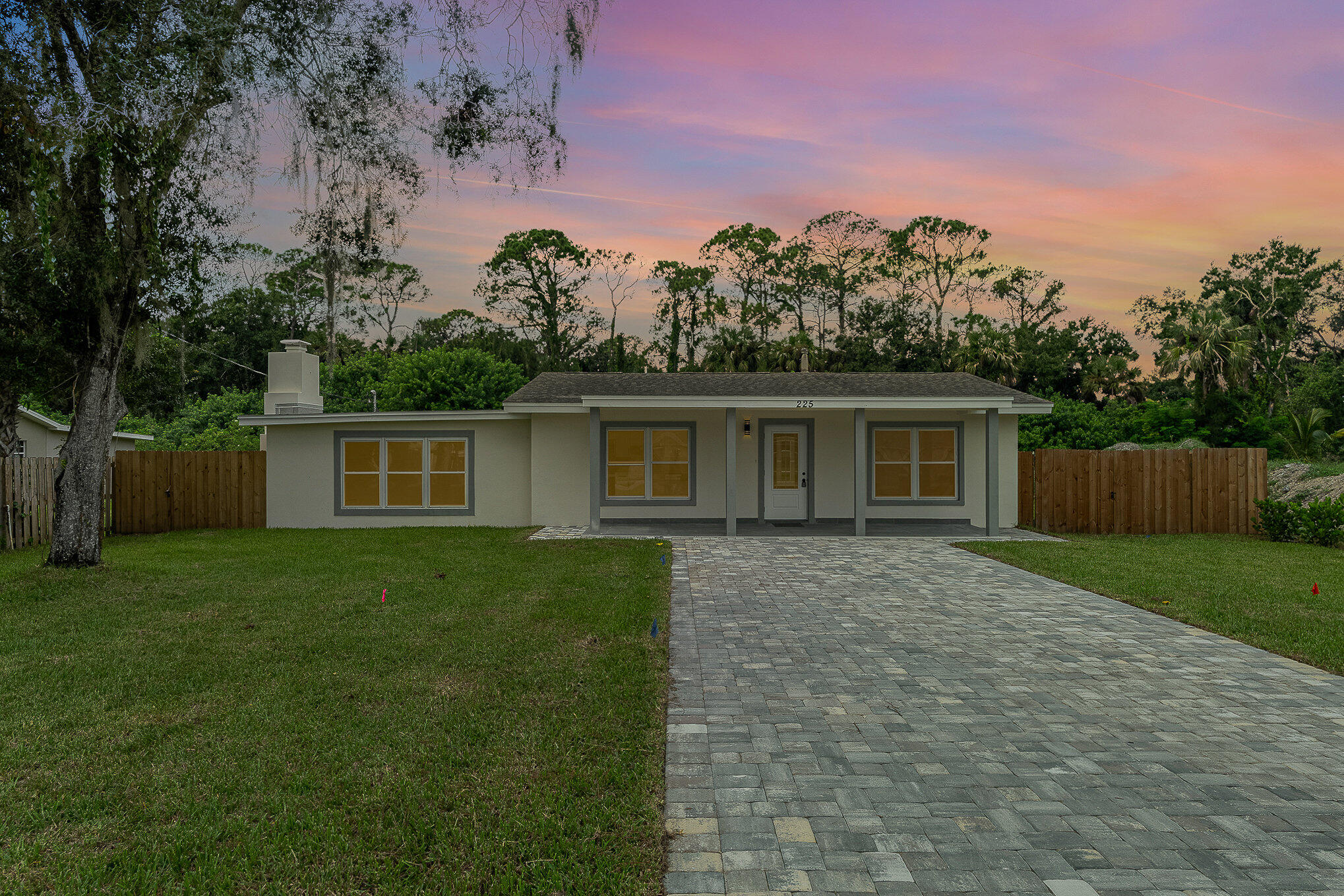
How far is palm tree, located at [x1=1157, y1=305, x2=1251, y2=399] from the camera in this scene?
25.8 meters

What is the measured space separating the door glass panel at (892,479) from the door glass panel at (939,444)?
0.55 metres

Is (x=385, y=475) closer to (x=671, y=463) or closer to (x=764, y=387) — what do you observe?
(x=671, y=463)

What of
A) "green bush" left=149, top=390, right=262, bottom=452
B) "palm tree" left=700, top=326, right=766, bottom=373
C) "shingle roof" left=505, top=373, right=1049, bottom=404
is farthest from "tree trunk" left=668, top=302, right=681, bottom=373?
"green bush" left=149, top=390, right=262, bottom=452

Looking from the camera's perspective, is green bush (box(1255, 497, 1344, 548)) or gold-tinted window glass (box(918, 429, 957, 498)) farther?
gold-tinted window glass (box(918, 429, 957, 498))

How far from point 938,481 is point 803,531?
3.40 metres

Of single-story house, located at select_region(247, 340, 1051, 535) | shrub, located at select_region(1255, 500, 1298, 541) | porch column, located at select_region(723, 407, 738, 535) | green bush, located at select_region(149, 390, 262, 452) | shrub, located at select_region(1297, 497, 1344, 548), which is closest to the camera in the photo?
shrub, located at select_region(1297, 497, 1344, 548)

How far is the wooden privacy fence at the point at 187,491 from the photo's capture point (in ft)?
47.1

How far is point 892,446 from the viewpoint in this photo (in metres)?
14.7

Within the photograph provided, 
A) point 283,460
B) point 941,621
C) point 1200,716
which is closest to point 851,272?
point 283,460

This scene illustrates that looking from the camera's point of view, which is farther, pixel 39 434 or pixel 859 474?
pixel 39 434

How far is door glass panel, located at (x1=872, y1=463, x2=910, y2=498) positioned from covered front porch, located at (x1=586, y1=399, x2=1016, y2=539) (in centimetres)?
2

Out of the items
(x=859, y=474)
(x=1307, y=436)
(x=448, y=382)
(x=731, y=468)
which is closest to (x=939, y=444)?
(x=859, y=474)

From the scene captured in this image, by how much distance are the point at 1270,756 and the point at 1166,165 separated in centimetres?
1618

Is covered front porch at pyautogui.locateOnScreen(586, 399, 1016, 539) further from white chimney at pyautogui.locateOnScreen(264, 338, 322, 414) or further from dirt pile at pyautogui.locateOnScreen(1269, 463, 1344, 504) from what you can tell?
dirt pile at pyautogui.locateOnScreen(1269, 463, 1344, 504)
